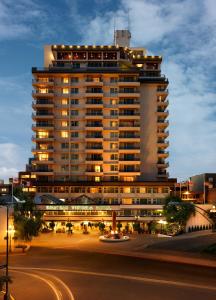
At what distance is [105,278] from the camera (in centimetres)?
3897

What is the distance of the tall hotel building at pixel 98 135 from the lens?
107562 millimetres

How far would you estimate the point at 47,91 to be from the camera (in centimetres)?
11325

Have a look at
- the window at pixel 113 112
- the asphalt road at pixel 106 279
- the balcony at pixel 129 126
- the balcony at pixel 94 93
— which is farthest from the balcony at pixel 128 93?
the asphalt road at pixel 106 279

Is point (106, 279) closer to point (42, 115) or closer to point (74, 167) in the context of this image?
point (74, 167)

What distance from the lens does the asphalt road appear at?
32.7 metres

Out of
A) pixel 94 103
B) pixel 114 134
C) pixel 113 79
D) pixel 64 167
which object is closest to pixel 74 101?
pixel 94 103

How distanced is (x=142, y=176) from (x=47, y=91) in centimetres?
3426

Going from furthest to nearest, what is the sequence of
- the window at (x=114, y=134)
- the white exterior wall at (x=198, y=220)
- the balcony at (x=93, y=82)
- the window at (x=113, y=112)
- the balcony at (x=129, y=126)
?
the window at (x=113, y=112) < the window at (x=114, y=134) < the balcony at (x=93, y=82) < the balcony at (x=129, y=126) < the white exterior wall at (x=198, y=220)

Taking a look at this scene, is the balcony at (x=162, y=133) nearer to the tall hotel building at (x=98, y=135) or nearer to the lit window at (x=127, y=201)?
the tall hotel building at (x=98, y=135)

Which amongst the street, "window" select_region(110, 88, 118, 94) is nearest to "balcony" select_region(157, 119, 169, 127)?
"window" select_region(110, 88, 118, 94)

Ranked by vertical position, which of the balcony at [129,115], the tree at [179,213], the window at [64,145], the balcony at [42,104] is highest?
the balcony at [42,104]

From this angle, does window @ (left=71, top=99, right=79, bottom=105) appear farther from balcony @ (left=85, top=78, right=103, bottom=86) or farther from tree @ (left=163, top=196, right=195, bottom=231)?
tree @ (left=163, top=196, right=195, bottom=231)

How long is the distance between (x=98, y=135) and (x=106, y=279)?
7454 cm

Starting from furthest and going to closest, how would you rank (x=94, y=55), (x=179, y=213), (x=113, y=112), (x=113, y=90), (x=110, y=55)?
(x=94, y=55)
(x=110, y=55)
(x=113, y=90)
(x=113, y=112)
(x=179, y=213)
